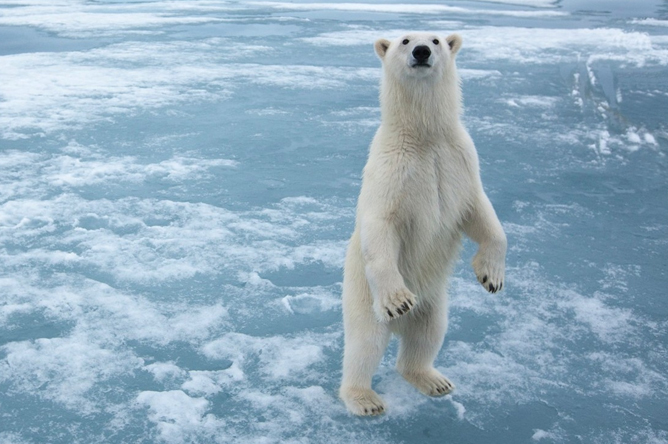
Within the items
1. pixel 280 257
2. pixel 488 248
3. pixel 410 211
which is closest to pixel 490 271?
pixel 488 248

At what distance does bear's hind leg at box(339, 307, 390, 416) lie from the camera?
252cm

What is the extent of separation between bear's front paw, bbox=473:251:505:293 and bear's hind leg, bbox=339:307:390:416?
0.40 metres

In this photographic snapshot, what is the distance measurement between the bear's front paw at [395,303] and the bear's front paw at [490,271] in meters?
0.30

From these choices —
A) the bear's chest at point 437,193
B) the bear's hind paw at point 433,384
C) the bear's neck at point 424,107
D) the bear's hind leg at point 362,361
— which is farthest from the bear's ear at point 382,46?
the bear's hind paw at point 433,384

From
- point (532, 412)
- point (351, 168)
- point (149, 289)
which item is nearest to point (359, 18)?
point (351, 168)

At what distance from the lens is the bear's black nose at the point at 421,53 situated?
7.54ft

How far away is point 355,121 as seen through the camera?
249 inches

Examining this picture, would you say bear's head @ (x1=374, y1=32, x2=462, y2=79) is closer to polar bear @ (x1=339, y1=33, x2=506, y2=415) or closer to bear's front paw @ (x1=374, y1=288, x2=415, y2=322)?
polar bear @ (x1=339, y1=33, x2=506, y2=415)

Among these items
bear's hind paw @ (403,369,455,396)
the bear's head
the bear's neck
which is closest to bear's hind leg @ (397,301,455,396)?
bear's hind paw @ (403,369,455,396)

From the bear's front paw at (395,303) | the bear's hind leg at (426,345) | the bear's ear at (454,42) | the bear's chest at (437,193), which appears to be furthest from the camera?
the bear's hind leg at (426,345)

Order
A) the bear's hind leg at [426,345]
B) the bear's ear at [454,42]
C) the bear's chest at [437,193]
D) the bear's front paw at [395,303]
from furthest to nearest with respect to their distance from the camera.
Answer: the bear's hind leg at [426,345], the bear's ear at [454,42], the bear's chest at [437,193], the bear's front paw at [395,303]

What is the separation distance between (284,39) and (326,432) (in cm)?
853

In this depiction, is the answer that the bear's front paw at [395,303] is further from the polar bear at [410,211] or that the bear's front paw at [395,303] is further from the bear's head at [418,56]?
the bear's head at [418,56]

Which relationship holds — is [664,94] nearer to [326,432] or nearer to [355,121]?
[355,121]
